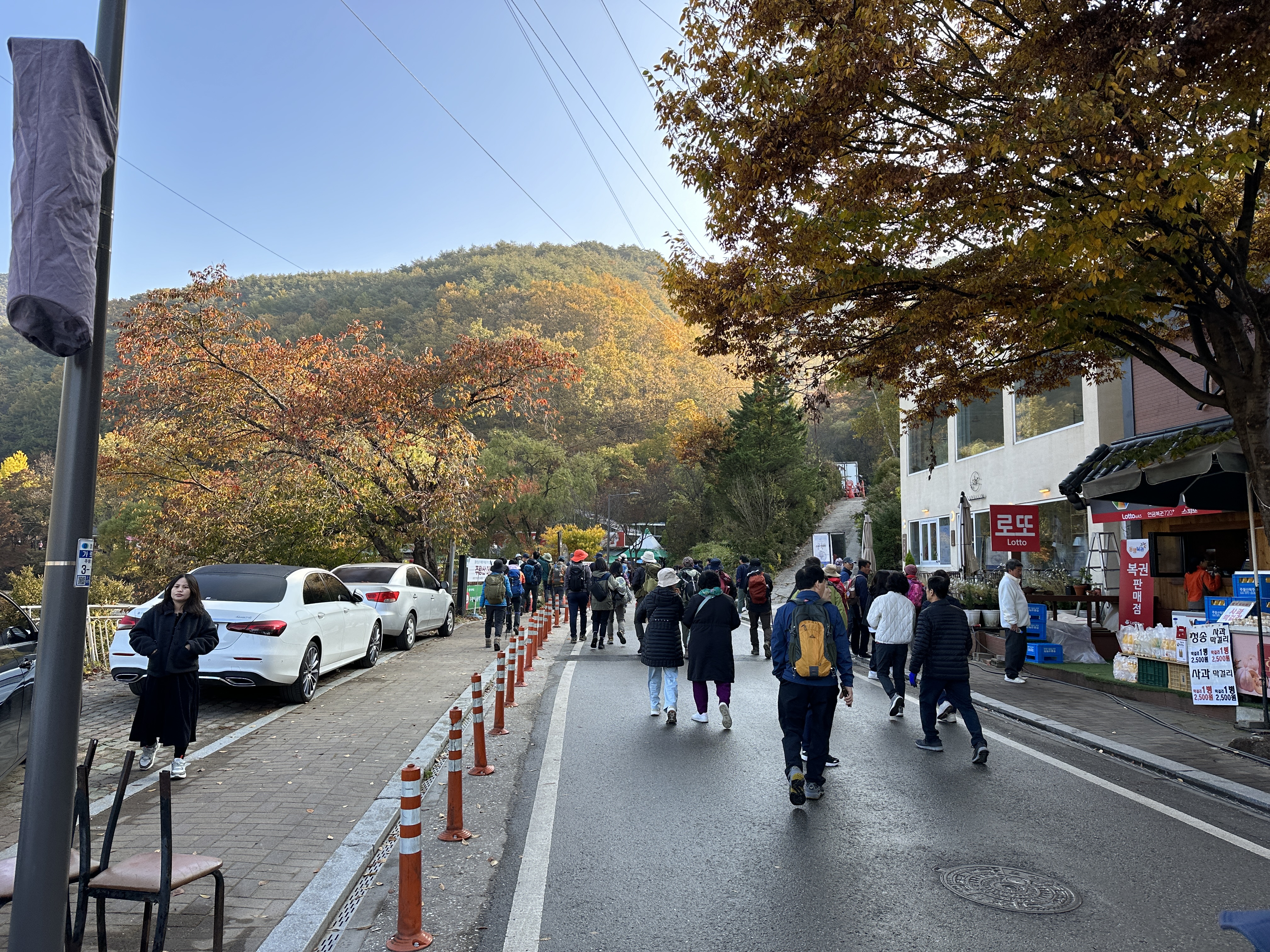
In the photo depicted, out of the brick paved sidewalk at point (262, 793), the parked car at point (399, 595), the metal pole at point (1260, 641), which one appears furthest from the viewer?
the parked car at point (399, 595)

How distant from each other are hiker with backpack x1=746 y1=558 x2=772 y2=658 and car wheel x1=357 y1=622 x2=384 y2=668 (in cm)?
617

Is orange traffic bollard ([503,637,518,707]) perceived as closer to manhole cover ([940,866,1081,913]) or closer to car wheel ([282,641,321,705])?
car wheel ([282,641,321,705])

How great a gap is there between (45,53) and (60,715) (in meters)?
2.35

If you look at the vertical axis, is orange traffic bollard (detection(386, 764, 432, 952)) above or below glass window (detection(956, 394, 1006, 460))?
below

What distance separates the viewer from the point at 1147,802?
6754mm

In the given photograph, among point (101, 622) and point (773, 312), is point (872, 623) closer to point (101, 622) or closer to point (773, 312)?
point (773, 312)

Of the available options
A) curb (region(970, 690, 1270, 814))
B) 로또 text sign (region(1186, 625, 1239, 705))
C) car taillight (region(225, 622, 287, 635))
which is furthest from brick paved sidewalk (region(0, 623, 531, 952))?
로또 text sign (region(1186, 625, 1239, 705))

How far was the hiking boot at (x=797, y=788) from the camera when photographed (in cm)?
643

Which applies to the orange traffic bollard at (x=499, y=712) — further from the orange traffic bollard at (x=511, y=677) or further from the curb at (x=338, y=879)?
the curb at (x=338, y=879)

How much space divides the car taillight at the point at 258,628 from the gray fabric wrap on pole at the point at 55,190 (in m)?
7.08

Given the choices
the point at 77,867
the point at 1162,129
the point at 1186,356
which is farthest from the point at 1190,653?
the point at 77,867

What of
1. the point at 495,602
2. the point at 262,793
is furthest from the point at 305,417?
the point at 262,793

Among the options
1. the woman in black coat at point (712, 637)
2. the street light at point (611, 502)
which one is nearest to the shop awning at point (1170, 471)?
the woman in black coat at point (712, 637)

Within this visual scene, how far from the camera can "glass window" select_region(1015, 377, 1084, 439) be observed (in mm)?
21125
